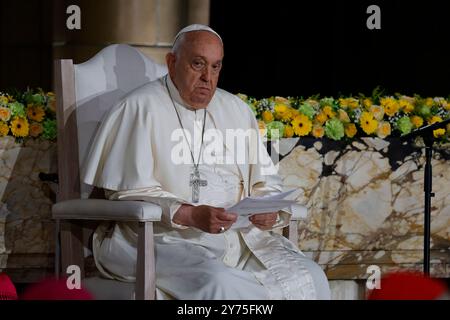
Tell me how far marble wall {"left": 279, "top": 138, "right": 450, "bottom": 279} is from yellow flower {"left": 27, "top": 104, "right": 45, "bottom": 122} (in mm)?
1226

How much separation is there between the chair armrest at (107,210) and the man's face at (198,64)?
637 mm

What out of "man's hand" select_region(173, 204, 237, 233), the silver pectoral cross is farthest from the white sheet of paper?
the silver pectoral cross

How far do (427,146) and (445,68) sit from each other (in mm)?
4128

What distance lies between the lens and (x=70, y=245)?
15.3ft

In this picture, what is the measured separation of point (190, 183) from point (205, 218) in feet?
1.37

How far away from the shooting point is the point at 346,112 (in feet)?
18.8

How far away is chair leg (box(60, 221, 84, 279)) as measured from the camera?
4.67 metres

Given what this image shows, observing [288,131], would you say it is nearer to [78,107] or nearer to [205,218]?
[78,107]

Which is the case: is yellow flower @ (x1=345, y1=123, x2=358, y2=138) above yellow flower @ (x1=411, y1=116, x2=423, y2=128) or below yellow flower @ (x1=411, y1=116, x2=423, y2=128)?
below

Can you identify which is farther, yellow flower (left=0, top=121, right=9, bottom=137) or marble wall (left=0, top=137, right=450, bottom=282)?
marble wall (left=0, top=137, right=450, bottom=282)

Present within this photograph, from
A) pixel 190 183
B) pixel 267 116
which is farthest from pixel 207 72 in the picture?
pixel 267 116

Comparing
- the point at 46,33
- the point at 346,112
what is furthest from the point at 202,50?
the point at 46,33

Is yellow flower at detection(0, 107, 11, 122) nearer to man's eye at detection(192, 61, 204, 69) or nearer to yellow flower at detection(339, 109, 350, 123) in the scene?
man's eye at detection(192, 61, 204, 69)
